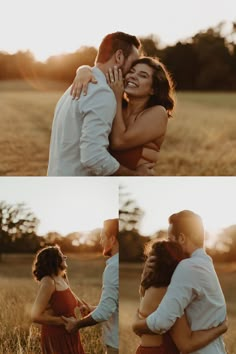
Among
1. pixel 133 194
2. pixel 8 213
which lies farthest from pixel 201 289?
pixel 8 213

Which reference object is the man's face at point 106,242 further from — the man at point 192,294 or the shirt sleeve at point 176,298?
the shirt sleeve at point 176,298

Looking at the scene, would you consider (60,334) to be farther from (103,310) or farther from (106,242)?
(106,242)

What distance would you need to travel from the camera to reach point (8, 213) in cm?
503

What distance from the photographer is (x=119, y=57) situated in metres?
4.88

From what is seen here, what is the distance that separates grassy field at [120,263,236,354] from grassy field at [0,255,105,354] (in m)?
0.13

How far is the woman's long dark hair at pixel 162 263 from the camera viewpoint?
187 inches

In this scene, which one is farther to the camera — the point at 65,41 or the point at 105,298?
the point at 65,41

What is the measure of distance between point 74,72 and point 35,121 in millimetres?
1855

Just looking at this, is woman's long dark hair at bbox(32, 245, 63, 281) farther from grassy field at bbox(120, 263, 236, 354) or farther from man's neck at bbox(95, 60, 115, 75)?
man's neck at bbox(95, 60, 115, 75)

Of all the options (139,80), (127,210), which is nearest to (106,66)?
(139,80)

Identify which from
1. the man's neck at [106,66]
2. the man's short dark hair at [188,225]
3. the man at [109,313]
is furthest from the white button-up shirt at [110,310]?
the man's neck at [106,66]

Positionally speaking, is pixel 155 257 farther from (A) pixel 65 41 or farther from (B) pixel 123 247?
(A) pixel 65 41

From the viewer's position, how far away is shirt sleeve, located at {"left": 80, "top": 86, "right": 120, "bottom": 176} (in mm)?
4734

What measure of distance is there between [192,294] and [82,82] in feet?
3.88
